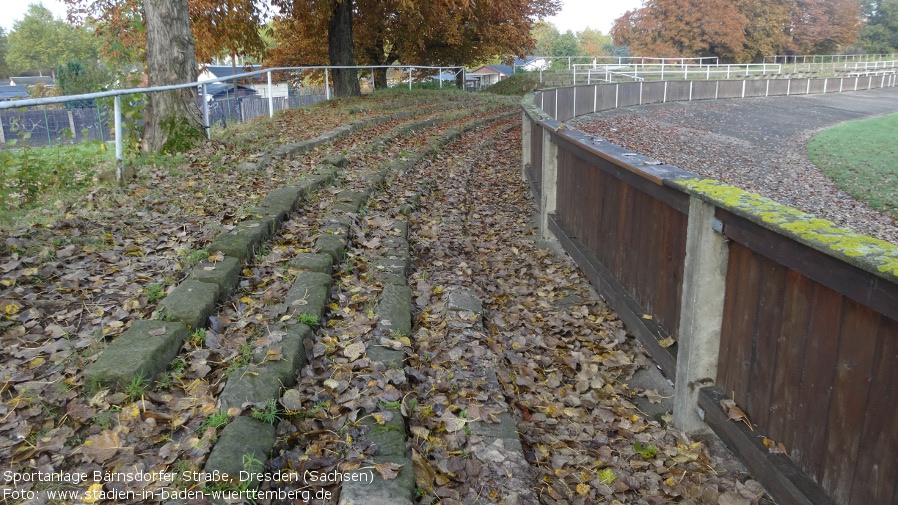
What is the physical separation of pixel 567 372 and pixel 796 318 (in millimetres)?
1999

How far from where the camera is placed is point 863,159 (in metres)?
19.2

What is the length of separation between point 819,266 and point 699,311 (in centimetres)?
109

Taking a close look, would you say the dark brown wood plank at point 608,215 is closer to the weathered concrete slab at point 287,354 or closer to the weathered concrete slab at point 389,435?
the weathered concrete slab at point 287,354

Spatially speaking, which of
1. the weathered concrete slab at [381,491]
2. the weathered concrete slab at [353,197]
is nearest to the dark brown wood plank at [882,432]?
the weathered concrete slab at [381,491]

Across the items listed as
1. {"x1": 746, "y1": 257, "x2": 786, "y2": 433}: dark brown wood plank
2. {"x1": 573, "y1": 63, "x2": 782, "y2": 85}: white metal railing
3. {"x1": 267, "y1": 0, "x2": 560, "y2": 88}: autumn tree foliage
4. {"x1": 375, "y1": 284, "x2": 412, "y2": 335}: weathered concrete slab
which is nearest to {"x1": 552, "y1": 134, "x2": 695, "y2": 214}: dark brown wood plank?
{"x1": 746, "y1": 257, "x2": 786, "y2": 433}: dark brown wood plank

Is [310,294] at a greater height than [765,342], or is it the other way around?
[765,342]

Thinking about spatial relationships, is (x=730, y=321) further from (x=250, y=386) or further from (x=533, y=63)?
(x=533, y=63)

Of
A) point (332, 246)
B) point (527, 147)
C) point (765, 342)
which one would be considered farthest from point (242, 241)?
point (527, 147)

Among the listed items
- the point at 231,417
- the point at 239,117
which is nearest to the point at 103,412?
the point at 231,417

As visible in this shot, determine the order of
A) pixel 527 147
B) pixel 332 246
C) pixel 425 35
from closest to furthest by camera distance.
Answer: pixel 332 246 < pixel 527 147 < pixel 425 35

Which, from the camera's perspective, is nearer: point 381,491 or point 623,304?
point 381,491

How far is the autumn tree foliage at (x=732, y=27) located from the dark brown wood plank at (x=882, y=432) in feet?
224

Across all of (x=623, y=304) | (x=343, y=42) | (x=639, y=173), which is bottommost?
(x=623, y=304)

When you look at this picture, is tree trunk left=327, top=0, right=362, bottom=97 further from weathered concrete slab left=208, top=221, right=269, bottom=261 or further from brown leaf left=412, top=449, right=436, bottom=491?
brown leaf left=412, top=449, right=436, bottom=491
